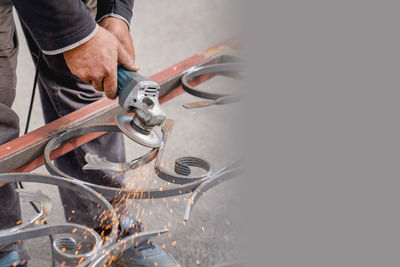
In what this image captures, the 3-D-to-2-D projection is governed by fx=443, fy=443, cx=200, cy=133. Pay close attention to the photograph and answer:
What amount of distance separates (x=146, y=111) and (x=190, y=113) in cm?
165

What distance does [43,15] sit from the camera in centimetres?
88

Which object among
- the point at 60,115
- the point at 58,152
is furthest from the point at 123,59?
the point at 60,115

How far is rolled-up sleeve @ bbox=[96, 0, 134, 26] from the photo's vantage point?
1180mm

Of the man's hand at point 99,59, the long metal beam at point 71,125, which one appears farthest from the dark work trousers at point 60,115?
the man's hand at point 99,59

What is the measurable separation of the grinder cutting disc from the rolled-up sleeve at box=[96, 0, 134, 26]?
352 millimetres

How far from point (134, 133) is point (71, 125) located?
0.19 m

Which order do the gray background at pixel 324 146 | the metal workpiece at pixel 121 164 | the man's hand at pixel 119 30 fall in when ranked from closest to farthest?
1. the gray background at pixel 324 146
2. the metal workpiece at pixel 121 164
3. the man's hand at pixel 119 30

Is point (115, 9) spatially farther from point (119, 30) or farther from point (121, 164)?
point (121, 164)

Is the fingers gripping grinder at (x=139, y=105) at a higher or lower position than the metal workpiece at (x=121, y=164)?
higher

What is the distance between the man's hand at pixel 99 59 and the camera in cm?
92

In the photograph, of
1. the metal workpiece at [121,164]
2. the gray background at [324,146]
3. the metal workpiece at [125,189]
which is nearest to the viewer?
the gray background at [324,146]

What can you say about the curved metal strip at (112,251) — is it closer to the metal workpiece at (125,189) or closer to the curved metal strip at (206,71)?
the metal workpiece at (125,189)

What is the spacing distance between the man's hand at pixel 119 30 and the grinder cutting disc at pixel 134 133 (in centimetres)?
25

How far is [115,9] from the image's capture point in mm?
1180
